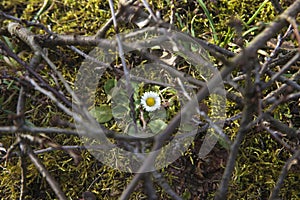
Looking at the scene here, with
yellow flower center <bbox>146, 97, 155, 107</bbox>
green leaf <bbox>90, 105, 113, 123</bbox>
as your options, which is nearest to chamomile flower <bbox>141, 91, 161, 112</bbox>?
yellow flower center <bbox>146, 97, 155, 107</bbox>

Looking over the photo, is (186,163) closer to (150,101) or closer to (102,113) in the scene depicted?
(150,101)

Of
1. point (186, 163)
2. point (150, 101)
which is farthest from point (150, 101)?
point (186, 163)

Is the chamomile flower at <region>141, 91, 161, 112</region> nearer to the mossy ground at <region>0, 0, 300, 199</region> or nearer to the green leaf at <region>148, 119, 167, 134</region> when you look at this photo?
the green leaf at <region>148, 119, 167, 134</region>

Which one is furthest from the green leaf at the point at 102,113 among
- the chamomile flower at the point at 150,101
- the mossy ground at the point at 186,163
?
the chamomile flower at the point at 150,101

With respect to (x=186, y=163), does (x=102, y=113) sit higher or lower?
higher

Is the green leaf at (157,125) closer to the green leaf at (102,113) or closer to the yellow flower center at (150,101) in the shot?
the yellow flower center at (150,101)

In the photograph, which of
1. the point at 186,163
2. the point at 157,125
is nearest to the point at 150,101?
the point at 157,125
